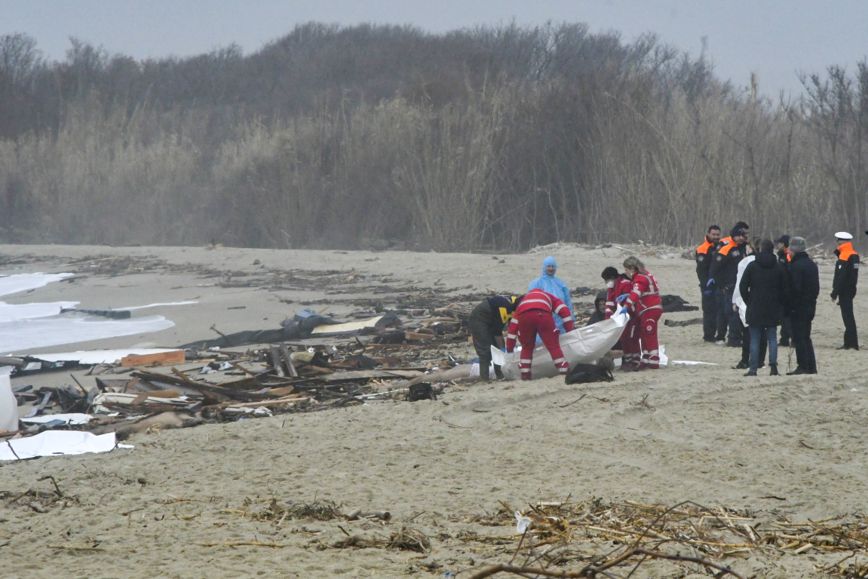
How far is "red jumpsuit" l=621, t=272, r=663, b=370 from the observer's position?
12.4 m

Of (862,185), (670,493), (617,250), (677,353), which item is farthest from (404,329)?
(862,185)

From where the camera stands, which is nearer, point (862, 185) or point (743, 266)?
point (743, 266)

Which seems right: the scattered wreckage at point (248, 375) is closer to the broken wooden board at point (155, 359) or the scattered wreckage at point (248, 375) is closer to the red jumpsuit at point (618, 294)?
the broken wooden board at point (155, 359)

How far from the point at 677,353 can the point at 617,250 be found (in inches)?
561

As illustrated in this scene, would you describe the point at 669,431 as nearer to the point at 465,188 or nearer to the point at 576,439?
the point at 576,439

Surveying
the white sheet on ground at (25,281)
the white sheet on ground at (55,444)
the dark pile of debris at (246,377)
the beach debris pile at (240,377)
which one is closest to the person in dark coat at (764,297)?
the beach debris pile at (240,377)

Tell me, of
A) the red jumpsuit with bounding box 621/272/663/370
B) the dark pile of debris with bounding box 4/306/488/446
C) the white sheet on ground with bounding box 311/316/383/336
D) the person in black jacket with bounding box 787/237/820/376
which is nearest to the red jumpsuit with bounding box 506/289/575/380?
the red jumpsuit with bounding box 621/272/663/370

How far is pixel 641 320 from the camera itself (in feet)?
40.5

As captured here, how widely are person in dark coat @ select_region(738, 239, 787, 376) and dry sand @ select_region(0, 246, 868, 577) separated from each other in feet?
1.73

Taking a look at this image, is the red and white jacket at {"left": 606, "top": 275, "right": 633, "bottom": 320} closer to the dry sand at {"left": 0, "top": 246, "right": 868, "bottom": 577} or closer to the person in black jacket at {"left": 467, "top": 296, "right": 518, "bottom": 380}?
the dry sand at {"left": 0, "top": 246, "right": 868, "bottom": 577}

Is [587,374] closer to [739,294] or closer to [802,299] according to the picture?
[802,299]

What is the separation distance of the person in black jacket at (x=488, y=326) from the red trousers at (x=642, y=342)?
121 centimetres

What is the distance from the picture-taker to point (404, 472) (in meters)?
8.31

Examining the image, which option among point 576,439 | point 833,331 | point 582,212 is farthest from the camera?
point 582,212
